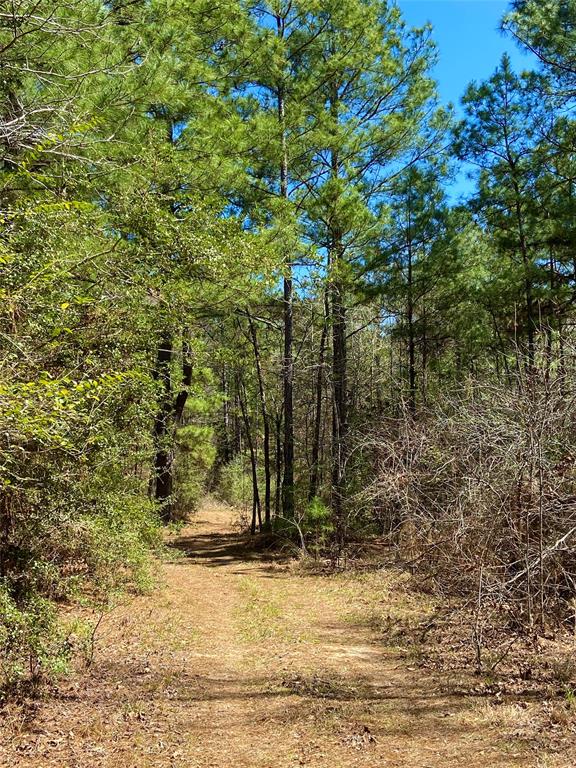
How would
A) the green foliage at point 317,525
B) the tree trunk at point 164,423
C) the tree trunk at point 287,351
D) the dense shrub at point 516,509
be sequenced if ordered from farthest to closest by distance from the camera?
1. the tree trunk at point 287,351
2. the green foliage at point 317,525
3. the tree trunk at point 164,423
4. the dense shrub at point 516,509

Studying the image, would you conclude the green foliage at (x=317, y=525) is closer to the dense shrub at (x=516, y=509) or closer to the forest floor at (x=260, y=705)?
the forest floor at (x=260, y=705)

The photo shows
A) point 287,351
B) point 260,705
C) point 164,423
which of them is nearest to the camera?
point 260,705

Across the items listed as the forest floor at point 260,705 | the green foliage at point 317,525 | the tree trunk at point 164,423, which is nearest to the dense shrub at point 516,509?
the forest floor at point 260,705

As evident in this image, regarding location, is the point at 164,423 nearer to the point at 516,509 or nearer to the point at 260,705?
the point at 260,705

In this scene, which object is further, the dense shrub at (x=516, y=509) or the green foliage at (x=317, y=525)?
the green foliage at (x=317, y=525)

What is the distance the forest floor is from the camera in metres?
4.02

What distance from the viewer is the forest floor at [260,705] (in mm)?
4023

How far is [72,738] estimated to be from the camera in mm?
4215

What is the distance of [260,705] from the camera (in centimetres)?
496

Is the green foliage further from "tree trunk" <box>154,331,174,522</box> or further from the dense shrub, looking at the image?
the dense shrub

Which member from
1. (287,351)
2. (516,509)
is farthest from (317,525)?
(516,509)

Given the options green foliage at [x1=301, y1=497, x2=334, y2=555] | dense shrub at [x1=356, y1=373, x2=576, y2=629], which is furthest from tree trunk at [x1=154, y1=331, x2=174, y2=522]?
dense shrub at [x1=356, y1=373, x2=576, y2=629]

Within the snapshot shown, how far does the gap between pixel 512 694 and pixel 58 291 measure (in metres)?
5.12

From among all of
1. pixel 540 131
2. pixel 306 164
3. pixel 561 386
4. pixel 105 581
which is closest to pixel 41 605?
pixel 105 581
